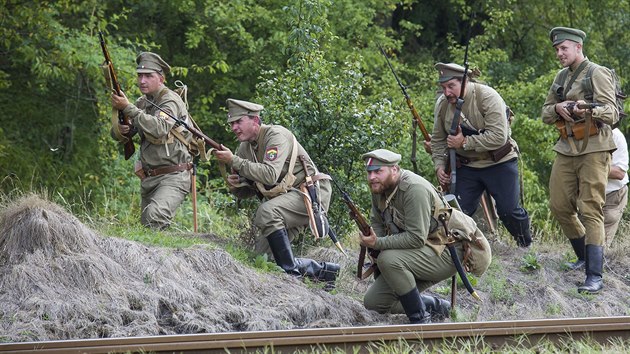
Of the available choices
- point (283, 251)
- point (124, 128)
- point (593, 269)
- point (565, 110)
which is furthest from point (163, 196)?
point (593, 269)

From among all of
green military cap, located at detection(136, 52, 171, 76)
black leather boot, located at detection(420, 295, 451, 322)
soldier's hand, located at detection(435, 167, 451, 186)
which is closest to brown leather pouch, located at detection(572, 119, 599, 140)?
soldier's hand, located at detection(435, 167, 451, 186)

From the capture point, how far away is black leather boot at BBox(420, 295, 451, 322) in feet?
35.3

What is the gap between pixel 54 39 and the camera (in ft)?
63.8

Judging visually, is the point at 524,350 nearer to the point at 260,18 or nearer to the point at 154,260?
the point at 154,260

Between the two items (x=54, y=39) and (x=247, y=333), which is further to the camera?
(x=54, y=39)

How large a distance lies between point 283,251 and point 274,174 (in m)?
0.78

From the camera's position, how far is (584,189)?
38.4ft

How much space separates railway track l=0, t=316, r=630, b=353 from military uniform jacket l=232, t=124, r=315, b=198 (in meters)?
2.97

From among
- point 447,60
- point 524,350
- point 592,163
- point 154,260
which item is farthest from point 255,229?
point 447,60

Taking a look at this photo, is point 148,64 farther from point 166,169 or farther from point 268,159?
point 268,159

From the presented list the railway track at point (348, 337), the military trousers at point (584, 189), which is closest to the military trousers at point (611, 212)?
the military trousers at point (584, 189)

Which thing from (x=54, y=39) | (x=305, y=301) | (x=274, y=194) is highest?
(x=54, y=39)

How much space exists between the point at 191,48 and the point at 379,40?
3.92 metres

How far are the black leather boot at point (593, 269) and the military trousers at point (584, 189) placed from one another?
7 centimetres
